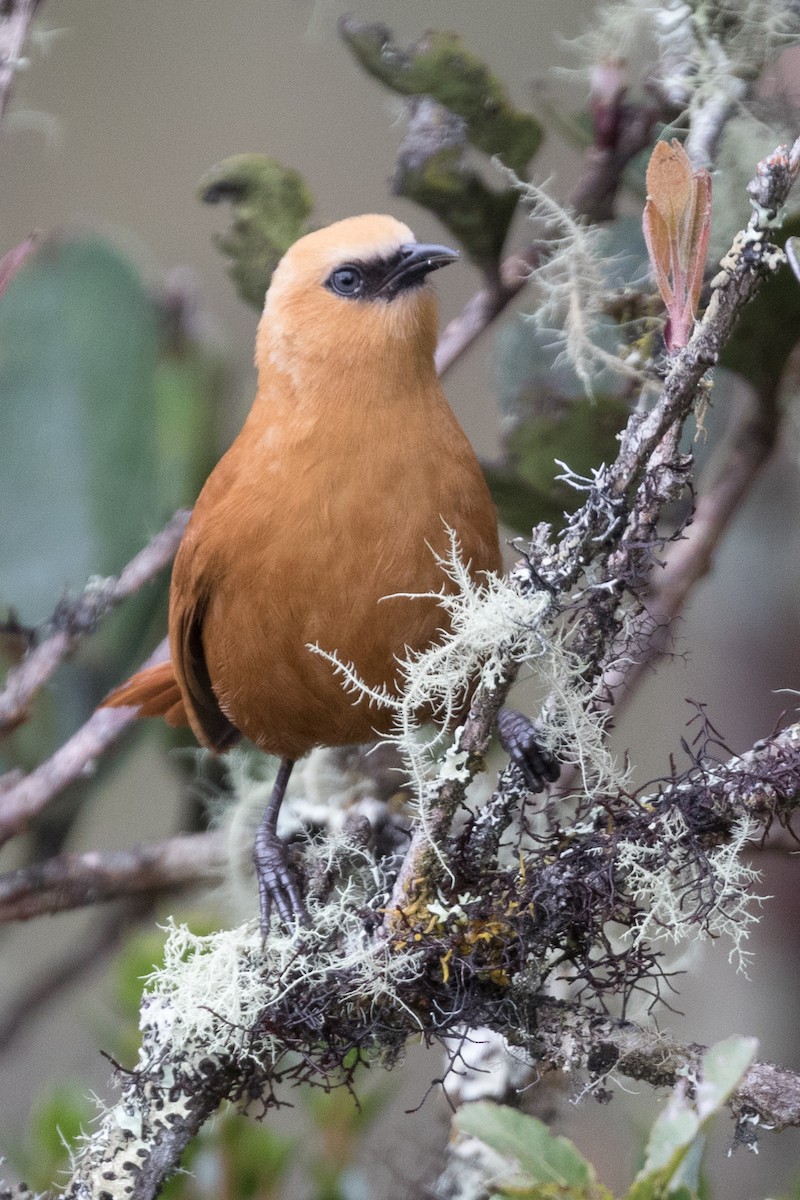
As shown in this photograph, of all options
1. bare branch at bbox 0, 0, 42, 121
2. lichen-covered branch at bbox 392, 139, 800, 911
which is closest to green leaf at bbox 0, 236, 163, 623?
bare branch at bbox 0, 0, 42, 121

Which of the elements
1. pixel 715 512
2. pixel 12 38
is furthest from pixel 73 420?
pixel 715 512

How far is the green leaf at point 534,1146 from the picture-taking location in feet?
1.70

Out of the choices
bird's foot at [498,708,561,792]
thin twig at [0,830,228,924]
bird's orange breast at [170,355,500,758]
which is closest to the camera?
bird's foot at [498,708,561,792]

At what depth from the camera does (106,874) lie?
1.12 meters

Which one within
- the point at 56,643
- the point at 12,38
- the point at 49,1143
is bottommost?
the point at 49,1143

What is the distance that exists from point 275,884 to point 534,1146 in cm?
40

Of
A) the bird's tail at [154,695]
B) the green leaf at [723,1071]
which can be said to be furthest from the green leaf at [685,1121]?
the bird's tail at [154,695]

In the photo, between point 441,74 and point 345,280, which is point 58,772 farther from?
point 441,74

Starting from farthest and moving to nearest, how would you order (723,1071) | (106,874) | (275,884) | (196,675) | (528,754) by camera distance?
(106,874), (196,675), (275,884), (528,754), (723,1071)

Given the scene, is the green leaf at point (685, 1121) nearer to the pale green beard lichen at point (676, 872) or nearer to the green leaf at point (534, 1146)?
the green leaf at point (534, 1146)

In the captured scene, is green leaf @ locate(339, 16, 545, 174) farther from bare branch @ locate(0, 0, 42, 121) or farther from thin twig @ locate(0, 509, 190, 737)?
thin twig @ locate(0, 509, 190, 737)

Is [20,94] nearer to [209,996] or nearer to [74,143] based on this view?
[74,143]

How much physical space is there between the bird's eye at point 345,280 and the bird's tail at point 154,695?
0.33 meters

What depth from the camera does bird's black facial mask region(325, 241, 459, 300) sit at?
888 mm
